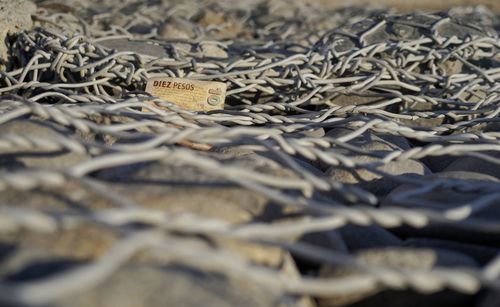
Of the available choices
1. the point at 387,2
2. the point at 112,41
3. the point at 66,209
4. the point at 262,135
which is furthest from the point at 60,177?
the point at 387,2

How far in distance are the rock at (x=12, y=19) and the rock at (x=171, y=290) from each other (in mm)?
1303

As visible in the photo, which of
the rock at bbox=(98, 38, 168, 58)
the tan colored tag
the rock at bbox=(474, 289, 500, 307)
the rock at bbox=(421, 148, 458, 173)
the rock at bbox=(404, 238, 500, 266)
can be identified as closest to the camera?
the rock at bbox=(474, 289, 500, 307)

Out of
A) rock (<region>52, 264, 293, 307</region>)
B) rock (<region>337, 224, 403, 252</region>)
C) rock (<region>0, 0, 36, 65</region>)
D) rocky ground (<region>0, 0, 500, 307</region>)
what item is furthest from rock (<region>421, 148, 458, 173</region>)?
rock (<region>0, 0, 36, 65</region>)

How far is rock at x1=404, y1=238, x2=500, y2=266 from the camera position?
0.96 metres

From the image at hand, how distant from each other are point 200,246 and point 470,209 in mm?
424

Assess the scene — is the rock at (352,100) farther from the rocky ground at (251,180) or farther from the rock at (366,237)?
the rock at (366,237)

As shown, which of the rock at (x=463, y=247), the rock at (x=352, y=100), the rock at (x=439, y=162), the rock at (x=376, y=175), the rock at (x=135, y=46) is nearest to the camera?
the rock at (x=463, y=247)

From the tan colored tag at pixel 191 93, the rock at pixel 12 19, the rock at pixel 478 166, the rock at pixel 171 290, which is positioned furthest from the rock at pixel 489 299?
the rock at pixel 12 19

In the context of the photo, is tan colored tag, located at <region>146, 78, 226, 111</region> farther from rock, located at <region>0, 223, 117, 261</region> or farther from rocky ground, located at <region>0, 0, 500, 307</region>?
rock, located at <region>0, 223, 117, 261</region>

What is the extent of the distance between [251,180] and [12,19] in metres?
1.32

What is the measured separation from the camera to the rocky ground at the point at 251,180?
28.6 inches

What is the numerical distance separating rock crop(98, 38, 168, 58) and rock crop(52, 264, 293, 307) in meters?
1.20

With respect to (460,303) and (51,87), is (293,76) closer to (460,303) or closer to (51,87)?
(51,87)

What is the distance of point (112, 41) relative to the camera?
201 cm
